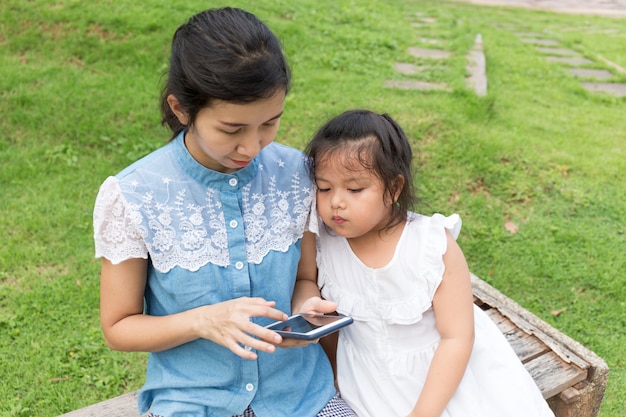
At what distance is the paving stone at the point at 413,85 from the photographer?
225 inches

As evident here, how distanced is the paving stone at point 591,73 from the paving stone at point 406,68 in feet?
7.32

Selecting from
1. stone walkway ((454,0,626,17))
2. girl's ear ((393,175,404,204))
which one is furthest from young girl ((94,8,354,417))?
stone walkway ((454,0,626,17))

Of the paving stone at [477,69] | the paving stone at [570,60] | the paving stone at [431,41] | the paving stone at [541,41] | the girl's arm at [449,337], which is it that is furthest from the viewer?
the paving stone at [541,41]

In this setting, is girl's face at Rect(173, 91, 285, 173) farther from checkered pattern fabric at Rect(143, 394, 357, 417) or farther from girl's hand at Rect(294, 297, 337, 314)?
checkered pattern fabric at Rect(143, 394, 357, 417)

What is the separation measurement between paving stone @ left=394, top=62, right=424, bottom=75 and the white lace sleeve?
4955 mm

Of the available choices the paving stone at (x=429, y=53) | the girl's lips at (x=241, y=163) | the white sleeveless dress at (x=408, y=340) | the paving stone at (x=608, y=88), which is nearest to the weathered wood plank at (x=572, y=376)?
the white sleeveless dress at (x=408, y=340)

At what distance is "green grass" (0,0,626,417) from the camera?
10.9 ft

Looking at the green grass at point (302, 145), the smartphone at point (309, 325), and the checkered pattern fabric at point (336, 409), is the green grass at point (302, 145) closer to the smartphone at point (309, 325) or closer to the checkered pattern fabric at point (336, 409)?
the checkered pattern fabric at point (336, 409)

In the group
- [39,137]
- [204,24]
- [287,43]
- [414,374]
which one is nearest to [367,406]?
[414,374]

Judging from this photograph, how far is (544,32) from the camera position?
31.5 ft

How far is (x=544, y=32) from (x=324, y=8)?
410 centimetres

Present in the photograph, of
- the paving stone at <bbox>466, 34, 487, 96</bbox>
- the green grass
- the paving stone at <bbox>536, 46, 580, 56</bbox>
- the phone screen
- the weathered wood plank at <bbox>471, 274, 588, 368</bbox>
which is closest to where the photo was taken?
the phone screen

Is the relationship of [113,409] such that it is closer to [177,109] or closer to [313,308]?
[313,308]

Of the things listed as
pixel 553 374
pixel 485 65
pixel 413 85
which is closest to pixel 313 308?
pixel 553 374
